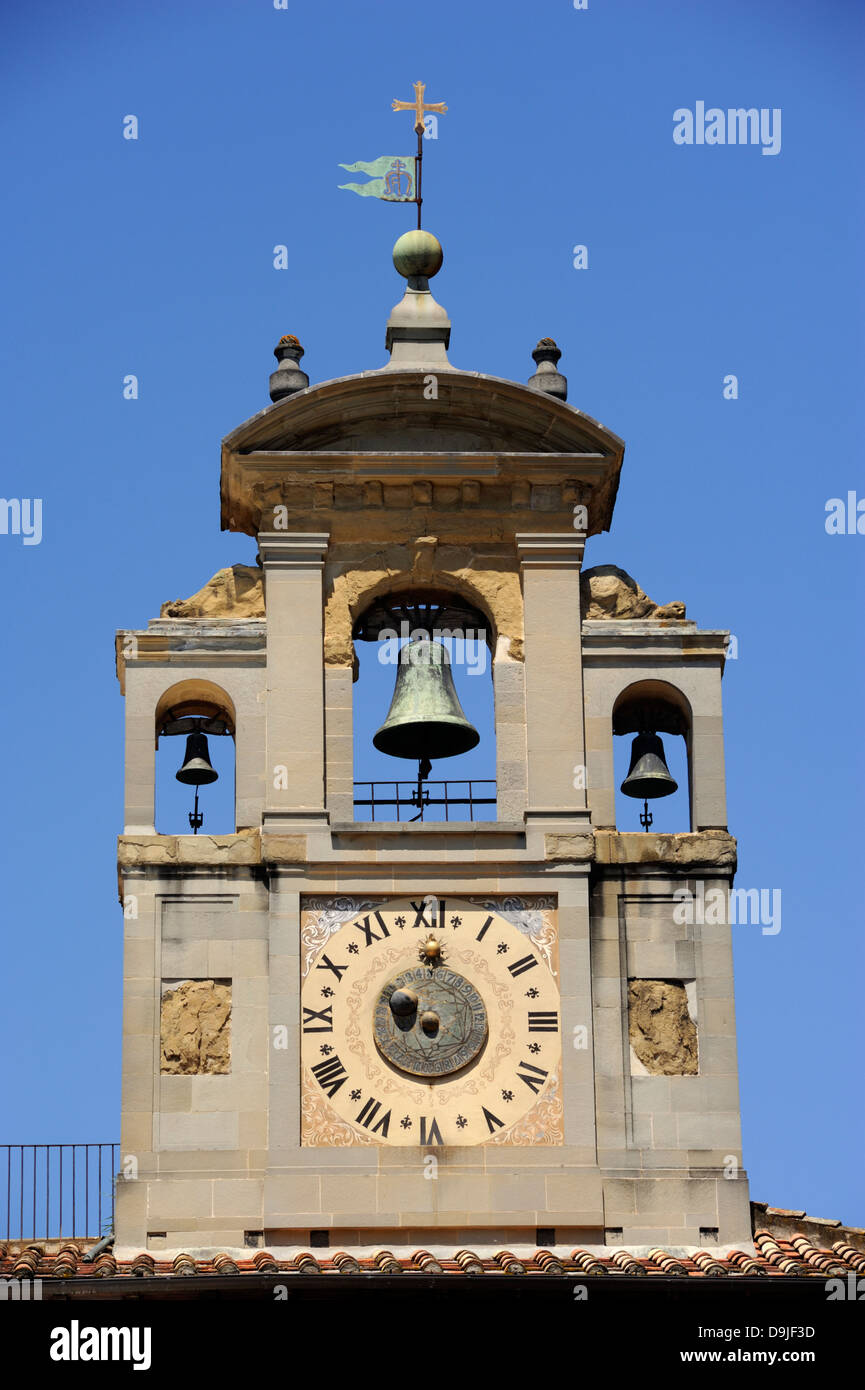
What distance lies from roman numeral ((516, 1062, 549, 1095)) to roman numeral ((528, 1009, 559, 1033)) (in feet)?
1.03

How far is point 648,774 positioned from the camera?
1265 inches

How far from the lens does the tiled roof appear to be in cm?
2842

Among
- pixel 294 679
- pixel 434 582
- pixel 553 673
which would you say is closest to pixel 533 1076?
pixel 553 673

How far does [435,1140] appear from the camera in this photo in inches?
1178

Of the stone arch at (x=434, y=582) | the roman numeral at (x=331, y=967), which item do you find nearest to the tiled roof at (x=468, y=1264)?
the roman numeral at (x=331, y=967)

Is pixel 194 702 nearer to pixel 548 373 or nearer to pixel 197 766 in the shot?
pixel 197 766

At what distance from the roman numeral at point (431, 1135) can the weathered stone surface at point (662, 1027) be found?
5.97 feet

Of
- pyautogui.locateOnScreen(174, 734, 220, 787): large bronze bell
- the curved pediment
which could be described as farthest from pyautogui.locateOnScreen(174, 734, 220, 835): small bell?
the curved pediment

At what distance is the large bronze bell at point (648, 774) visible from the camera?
1265 inches

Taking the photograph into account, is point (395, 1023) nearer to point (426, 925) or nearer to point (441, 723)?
point (426, 925)

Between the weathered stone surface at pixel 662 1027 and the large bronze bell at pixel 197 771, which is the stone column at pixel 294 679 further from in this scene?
the weathered stone surface at pixel 662 1027

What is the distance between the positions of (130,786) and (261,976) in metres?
2.05

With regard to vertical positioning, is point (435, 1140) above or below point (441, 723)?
below
